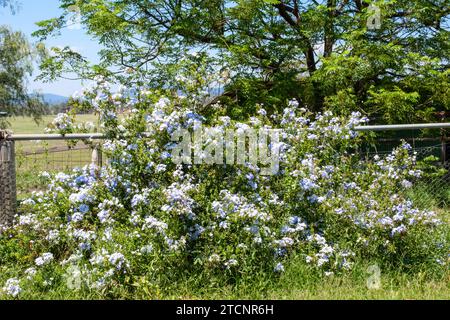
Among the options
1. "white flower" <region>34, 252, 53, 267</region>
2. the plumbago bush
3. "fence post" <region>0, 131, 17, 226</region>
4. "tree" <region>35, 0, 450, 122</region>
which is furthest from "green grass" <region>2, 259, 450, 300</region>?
"tree" <region>35, 0, 450, 122</region>

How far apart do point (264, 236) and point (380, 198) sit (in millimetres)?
1472

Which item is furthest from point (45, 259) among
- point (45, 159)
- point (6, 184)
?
point (45, 159)

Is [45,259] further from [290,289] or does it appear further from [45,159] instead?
[290,289]

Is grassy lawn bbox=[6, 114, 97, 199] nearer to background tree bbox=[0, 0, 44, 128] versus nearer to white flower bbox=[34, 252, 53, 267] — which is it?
white flower bbox=[34, 252, 53, 267]

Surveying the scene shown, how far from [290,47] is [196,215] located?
19.1 feet

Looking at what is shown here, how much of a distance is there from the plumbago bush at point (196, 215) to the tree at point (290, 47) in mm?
3742

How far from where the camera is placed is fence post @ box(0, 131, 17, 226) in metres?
5.21

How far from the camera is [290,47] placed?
358 inches

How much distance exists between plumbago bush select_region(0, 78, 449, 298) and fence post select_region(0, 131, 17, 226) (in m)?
0.31

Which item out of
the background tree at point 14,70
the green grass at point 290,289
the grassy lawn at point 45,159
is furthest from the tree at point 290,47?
the background tree at point 14,70
